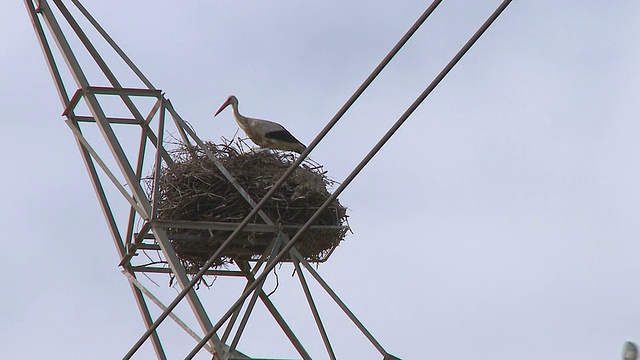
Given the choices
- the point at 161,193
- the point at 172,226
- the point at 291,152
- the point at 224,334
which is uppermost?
the point at 291,152

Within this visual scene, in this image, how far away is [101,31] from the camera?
37.1 ft

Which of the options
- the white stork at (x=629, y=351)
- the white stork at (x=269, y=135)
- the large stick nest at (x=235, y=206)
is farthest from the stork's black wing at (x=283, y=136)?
the white stork at (x=629, y=351)

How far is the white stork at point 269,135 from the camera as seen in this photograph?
47.4ft

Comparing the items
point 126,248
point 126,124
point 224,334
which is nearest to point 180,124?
point 126,124

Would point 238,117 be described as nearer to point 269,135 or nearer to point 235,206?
point 269,135

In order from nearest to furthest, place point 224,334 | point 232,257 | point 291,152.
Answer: point 224,334, point 232,257, point 291,152

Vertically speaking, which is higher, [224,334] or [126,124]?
[126,124]

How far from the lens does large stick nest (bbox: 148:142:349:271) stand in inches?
468

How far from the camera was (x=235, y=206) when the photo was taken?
12203mm

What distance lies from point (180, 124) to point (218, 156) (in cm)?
120

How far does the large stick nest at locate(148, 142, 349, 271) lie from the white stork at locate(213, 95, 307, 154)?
144cm

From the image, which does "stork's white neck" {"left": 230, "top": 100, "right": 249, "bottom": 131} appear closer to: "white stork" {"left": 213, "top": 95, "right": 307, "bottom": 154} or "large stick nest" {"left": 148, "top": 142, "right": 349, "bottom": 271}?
"white stork" {"left": 213, "top": 95, "right": 307, "bottom": 154}

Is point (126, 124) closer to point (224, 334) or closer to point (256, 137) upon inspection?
point (224, 334)

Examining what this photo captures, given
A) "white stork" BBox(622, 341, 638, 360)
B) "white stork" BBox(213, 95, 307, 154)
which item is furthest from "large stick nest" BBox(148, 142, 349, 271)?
"white stork" BBox(622, 341, 638, 360)
